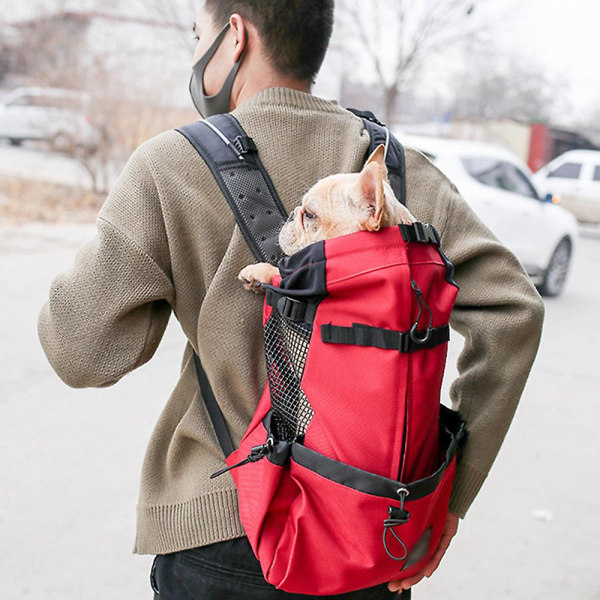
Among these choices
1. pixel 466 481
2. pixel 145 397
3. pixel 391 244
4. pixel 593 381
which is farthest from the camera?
pixel 593 381

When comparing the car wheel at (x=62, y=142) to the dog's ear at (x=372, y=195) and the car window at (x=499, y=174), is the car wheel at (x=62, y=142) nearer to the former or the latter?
the car window at (x=499, y=174)

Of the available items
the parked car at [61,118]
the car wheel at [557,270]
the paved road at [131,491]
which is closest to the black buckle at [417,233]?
the paved road at [131,491]

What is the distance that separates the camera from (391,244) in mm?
1367

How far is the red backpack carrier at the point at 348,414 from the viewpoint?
52.6 inches

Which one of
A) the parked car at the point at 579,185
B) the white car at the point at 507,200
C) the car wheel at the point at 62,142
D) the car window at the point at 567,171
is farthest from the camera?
the car window at the point at 567,171

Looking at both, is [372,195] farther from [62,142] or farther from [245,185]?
[62,142]

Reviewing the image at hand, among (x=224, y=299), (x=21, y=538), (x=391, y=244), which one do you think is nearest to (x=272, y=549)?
(x=224, y=299)

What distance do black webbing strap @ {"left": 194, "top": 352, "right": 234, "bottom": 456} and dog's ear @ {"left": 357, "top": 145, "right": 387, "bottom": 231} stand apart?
507 millimetres

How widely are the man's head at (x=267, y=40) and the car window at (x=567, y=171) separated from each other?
1969 cm

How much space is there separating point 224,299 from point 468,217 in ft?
2.07

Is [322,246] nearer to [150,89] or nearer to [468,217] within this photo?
[468,217]

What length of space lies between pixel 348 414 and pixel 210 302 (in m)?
0.39

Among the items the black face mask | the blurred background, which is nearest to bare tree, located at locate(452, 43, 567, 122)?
the blurred background

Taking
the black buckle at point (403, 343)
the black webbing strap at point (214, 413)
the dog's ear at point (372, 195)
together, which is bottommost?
the black webbing strap at point (214, 413)
